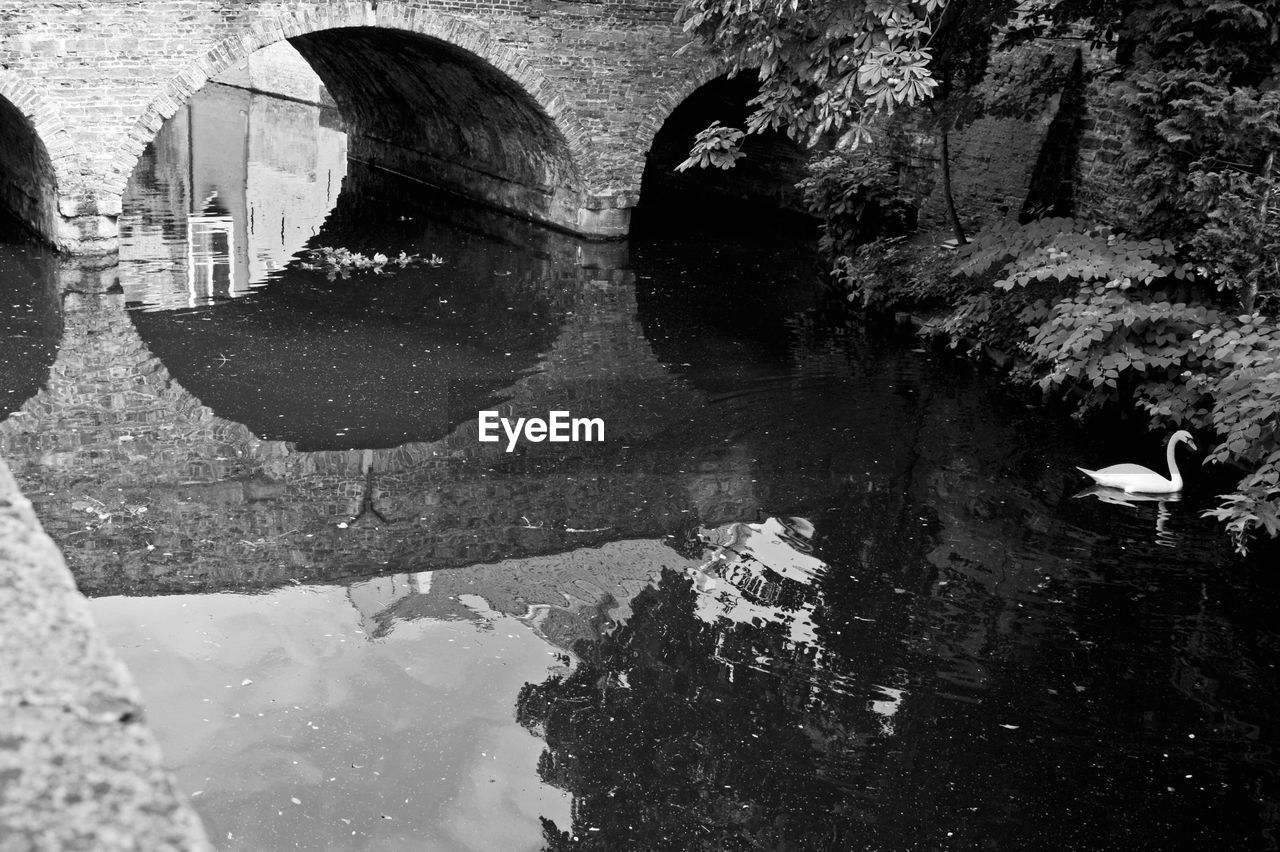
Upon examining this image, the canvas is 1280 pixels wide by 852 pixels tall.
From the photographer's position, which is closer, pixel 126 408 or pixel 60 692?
pixel 60 692

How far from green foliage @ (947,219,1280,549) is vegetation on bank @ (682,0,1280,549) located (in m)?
0.02

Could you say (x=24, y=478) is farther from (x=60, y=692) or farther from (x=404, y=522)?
(x=60, y=692)

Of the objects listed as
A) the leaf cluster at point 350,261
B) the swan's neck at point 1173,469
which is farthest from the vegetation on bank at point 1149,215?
the leaf cluster at point 350,261

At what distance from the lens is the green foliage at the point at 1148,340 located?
716 cm

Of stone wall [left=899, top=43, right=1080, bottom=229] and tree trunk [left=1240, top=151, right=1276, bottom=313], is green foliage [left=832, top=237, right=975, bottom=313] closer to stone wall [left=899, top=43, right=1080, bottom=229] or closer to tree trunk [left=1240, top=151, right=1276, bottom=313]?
stone wall [left=899, top=43, right=1080, bottom=229]

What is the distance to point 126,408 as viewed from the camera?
27.7 ft

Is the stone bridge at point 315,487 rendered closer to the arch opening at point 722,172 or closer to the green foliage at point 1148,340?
the green foliage at point 1148,340

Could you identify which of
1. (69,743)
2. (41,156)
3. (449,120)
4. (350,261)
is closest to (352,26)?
(350,261)

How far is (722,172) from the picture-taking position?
65.8 ft

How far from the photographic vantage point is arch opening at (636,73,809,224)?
18.1 m

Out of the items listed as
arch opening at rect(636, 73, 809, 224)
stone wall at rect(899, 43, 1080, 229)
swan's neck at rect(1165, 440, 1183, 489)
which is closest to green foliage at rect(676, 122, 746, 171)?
stone wall at rect(899, 43, 1080, 229)

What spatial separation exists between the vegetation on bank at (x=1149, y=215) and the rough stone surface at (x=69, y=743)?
6.36m

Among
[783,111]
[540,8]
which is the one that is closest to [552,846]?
[783,111]

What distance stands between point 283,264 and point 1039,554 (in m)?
9.48
